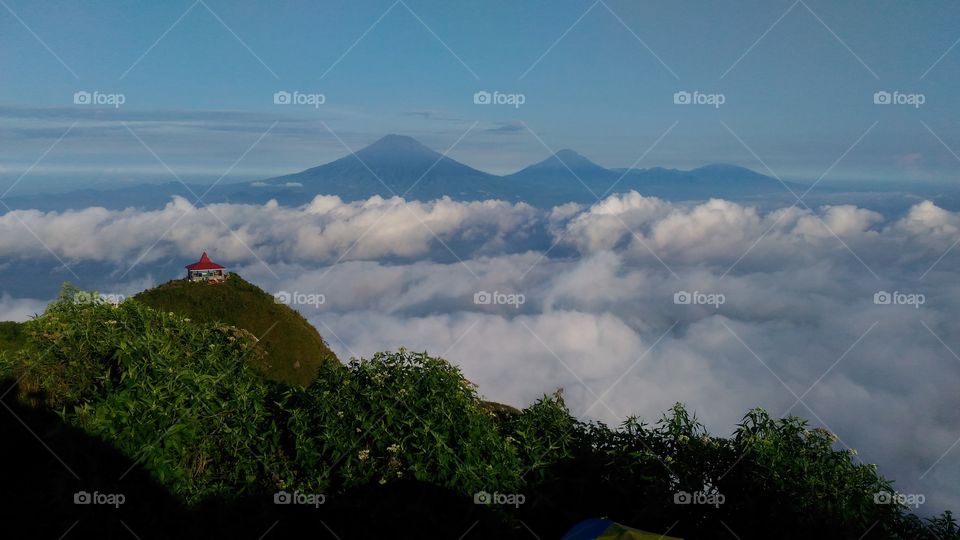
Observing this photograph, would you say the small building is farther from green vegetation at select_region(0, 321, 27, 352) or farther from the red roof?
green vegetation at select_region(0, 321, 27, 352)

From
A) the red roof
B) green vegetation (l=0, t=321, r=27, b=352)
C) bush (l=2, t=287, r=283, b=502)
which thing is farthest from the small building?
bush (l=2, t=287, r=283, b=502)

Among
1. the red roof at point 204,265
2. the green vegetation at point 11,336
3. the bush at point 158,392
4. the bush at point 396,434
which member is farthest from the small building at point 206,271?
the bush at point 396,434

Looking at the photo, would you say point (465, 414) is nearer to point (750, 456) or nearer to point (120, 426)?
point (750, 456)

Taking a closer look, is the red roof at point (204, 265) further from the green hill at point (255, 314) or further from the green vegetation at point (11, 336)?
the green vegetation at point (11, 336)

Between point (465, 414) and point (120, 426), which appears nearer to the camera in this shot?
point (120, 426)

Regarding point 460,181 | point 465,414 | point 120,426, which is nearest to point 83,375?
point 120,426
